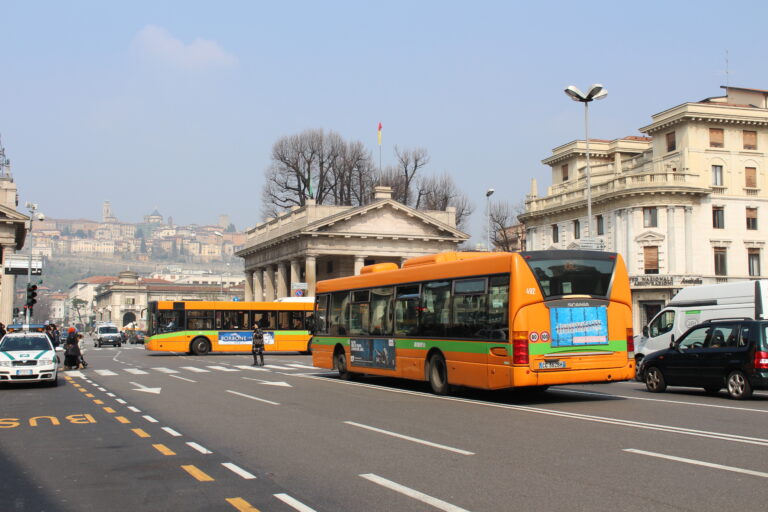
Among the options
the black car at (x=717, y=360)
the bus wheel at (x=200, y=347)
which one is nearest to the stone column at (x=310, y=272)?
the bus wheel at (x=200, y=347)

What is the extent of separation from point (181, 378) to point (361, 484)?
58.9ft

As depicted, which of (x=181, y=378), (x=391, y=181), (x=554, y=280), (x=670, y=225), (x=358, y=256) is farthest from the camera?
(x=391, y=181)

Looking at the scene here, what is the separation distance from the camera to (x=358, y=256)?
207 feet

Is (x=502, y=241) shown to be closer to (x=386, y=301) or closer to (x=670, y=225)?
(x=670, y=225)

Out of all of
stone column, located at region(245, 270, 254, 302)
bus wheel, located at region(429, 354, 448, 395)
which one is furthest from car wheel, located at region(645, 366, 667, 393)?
stone column, located at region(245, 270, 254, 302)

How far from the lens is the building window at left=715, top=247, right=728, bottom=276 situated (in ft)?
180

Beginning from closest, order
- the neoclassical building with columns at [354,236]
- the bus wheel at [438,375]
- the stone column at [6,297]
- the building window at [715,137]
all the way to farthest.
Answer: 1. the bus wheel at [438,375]
2. the building window at [715,137]
3. the neoclassical building with columns at [354,236]
4. the stone column at [6,297]

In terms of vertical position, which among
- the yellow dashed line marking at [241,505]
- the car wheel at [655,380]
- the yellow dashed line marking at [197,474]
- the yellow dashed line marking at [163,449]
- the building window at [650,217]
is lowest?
the yellow dashed line marking at [163,449]

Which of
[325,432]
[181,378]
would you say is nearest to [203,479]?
[325,432]

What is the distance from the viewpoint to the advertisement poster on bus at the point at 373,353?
19.8 meters

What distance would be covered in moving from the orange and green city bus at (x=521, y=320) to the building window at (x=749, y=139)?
4364 centimetres

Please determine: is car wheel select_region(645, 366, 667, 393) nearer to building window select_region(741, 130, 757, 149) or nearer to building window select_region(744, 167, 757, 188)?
building window select_region(744, 167, 757, 188)

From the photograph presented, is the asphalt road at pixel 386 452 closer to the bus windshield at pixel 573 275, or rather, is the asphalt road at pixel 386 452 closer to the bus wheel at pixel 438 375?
the bus wheel at pixel 438 375

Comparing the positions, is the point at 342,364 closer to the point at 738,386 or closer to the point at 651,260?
the point at 738,386
